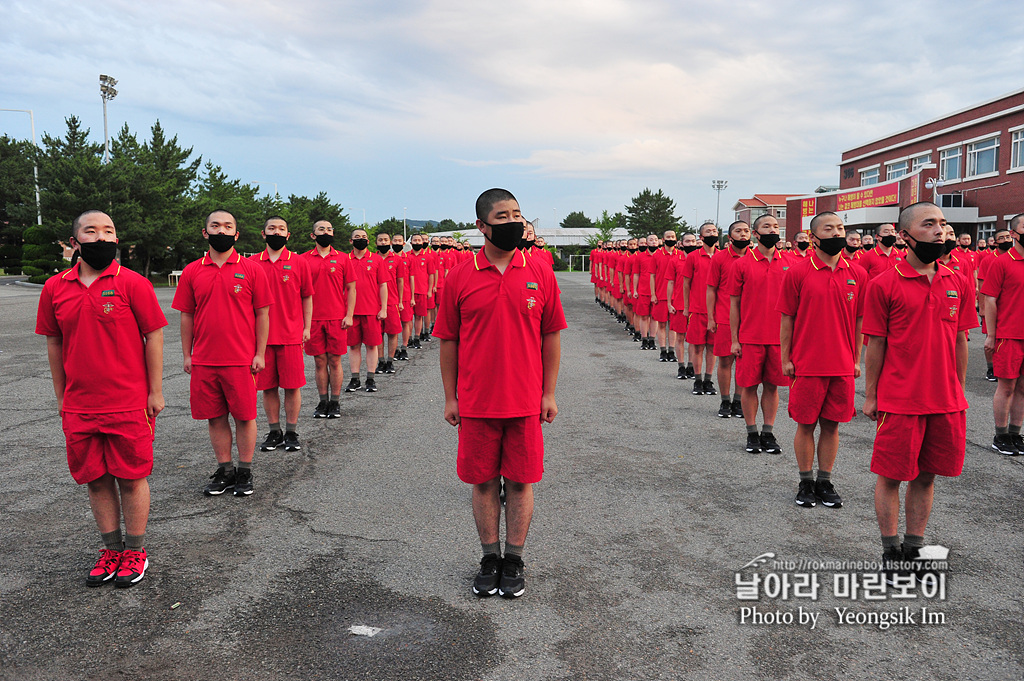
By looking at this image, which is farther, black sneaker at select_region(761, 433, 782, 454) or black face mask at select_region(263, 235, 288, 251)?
black face mask at select_region(263, 235, 288, 251)

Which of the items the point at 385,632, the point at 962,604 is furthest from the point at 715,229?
the point at 385,632

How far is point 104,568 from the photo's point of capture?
4.10 metres

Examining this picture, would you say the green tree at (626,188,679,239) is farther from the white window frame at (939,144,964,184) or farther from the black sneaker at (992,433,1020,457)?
the black sneaker at (992,433,1020,457)

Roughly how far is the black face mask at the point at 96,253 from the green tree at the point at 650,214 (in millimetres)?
84127

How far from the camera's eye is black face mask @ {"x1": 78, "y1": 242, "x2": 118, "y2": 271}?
4.04 m

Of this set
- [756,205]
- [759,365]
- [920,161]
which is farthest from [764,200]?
[759,365]

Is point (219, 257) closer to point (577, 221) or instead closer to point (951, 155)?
point (951, 155)

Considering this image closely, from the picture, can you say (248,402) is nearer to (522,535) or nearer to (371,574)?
(371,574)

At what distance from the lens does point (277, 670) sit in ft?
10.6

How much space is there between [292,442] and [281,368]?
28.9 inches

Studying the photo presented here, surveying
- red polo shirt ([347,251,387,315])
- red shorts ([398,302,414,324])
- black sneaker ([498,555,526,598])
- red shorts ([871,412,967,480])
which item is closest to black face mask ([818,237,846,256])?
red shorts ([871,412,967,480])

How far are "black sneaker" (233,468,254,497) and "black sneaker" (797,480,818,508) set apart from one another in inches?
165

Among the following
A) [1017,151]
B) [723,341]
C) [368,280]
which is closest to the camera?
[723,341]

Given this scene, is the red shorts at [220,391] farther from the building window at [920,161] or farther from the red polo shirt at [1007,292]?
the building window at [920,161]
